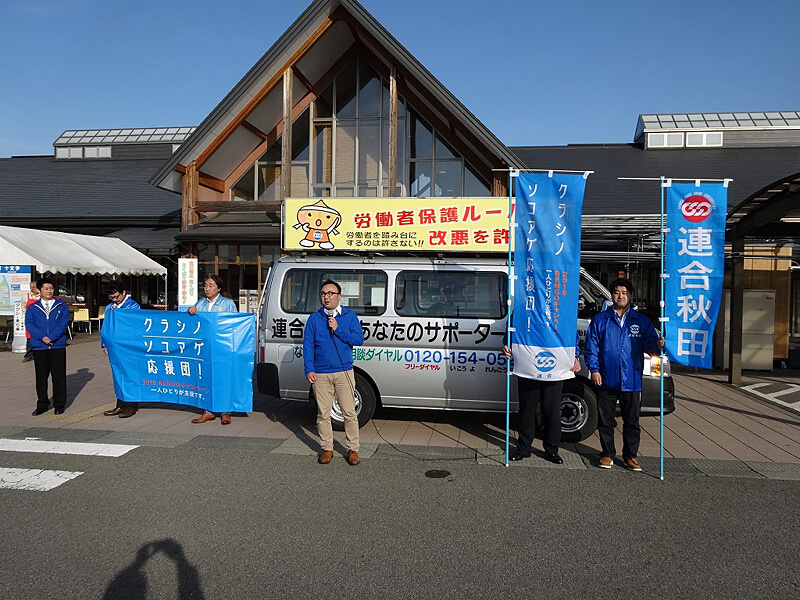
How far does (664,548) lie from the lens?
3967 mm

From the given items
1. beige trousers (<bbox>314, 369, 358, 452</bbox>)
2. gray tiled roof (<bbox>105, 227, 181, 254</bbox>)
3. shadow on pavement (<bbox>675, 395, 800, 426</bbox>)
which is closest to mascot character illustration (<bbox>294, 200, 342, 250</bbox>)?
beige trousers (<bbox>314, 369, 358, 452</bbox>)

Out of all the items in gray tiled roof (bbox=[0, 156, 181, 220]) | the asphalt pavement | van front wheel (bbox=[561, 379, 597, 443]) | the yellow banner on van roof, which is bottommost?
the asphalt pavement

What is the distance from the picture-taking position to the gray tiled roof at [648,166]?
16969mm

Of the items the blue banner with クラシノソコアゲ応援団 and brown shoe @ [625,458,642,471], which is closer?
brown shoe @ [625,458,642,471]

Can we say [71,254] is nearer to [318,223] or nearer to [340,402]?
[318,223]

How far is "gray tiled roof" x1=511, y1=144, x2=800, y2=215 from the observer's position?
55.7ft

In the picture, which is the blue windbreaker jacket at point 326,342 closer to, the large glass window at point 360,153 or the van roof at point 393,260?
the van roof at point 393,260

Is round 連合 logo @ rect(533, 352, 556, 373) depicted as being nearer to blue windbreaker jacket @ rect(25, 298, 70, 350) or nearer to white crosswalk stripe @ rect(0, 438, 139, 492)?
white crosswalk stripe @ rect(0, 438, 139, 492)

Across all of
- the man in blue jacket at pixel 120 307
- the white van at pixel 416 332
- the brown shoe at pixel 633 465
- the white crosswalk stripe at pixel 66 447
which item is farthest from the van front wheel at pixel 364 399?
the man in blue jacket at pixel 120 307

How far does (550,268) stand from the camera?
5629 mm

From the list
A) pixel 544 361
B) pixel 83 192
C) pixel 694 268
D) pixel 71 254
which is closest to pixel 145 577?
pixel 544 361

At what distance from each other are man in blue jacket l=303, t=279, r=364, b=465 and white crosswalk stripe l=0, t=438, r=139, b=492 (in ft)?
7.27

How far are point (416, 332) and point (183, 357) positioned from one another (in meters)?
3.04

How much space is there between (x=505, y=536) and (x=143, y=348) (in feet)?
17.8
